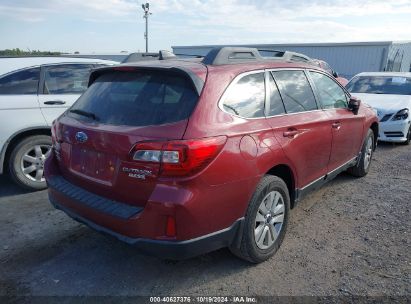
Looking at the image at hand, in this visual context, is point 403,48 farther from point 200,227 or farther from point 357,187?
point 200,227

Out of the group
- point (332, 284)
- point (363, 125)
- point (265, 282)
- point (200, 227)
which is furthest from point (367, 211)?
point (200, 227)

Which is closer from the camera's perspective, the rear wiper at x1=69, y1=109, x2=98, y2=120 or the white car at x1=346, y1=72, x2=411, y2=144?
the rear wiper at x1=69, y1=109, x2=98, y2=120

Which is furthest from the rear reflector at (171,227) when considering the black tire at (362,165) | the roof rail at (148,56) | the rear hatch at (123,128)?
the black tire at (362,165)

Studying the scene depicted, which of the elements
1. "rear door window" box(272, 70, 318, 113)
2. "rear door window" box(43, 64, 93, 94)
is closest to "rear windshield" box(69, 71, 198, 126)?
"rear door window" box(272, 70, 318, 113)

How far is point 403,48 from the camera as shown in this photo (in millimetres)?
21281

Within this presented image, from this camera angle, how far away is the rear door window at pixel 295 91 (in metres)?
3.52

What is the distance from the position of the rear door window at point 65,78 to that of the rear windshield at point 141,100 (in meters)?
2.18

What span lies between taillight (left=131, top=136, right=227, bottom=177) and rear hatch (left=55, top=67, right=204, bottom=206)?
0.04 meters

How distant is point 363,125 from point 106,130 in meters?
3.77

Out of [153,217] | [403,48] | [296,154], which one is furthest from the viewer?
[403,48]

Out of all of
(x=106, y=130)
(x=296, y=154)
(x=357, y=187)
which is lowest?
(x=357, y=187)

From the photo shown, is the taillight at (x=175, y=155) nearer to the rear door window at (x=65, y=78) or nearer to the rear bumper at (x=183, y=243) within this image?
the rear bumper at (x=183, y=243)

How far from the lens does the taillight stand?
2438 mm

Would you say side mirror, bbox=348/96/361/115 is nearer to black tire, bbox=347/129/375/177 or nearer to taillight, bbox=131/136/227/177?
black tire, bbox=347/129/375/177
